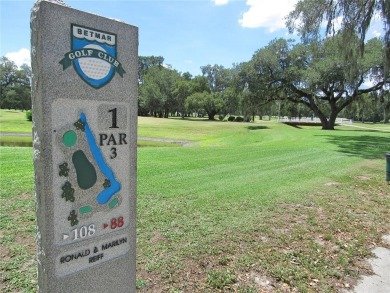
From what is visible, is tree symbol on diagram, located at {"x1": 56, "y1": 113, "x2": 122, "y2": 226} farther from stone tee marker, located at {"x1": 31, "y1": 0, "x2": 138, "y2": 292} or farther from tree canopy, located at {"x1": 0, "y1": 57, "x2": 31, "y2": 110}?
tree canopy, located at {"x1": 0, "y1": 57, "x2": 31, "y2": 110}

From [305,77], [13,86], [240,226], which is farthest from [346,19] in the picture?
[13,86]


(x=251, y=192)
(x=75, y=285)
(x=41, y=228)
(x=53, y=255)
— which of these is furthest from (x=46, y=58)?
(x=251, y=192)

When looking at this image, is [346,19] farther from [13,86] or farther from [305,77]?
[13,86]

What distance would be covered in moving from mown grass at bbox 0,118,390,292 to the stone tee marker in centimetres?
100

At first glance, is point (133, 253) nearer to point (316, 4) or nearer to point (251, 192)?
point (251, 192)

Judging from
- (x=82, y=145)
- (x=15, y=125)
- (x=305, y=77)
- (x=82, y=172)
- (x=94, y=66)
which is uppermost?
(x=305, y=77)

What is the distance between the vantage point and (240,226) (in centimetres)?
436

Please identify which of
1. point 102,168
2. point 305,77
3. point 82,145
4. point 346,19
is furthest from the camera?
point 305,77

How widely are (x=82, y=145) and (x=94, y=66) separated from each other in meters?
0.53

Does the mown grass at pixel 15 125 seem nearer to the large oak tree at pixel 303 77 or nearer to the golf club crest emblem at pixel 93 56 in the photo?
the large oak tree at pixel 303 77

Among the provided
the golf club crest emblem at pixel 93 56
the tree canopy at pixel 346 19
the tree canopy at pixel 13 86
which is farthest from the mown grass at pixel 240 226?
the tree canopy at pixel 13 86

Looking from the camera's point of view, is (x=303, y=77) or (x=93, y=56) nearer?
(x=93, y=56)

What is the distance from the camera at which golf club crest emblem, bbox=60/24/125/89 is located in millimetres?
1852

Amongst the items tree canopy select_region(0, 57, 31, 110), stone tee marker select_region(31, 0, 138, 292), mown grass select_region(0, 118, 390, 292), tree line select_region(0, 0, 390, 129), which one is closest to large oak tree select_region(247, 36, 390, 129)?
tree line select_region(0, 0, 390, 129)
